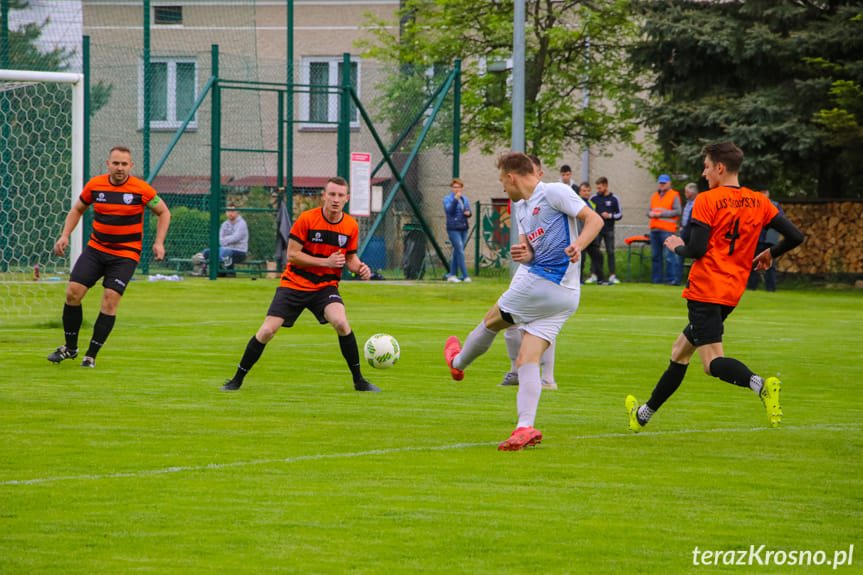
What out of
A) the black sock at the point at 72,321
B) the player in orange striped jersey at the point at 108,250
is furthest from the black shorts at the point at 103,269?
the black sock at the point at 72,321

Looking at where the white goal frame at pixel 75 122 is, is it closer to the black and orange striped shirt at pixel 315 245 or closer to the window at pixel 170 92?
the black and orange striped shirt at pixel 315 245

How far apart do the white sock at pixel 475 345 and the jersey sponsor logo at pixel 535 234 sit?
0.85m

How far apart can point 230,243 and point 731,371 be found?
1731cm

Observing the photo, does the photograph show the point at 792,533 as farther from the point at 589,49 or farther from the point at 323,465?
the point at 589,49

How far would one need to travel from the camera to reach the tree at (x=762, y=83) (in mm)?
26281

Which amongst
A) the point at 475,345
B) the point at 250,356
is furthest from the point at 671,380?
the point at 250,356

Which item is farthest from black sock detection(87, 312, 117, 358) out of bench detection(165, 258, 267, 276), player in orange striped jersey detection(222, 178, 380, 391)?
bench detection(165, 258, 267, 276)

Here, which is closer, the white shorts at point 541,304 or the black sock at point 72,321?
the white shorts at point 541,304

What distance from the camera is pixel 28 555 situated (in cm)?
469

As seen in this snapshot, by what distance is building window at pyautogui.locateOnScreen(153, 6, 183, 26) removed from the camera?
28.1 m

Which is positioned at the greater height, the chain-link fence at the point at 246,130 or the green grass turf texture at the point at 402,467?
the chain-link fence at the point at 246,130

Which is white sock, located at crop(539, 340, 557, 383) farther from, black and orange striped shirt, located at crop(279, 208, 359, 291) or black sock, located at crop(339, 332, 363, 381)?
black and orange striped shirt, located at crop(279, 208, 359, 291)

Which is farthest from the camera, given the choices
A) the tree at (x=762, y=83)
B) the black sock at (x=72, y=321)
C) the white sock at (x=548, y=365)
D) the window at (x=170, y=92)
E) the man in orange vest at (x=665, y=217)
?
the tree at (x=762, y=83)

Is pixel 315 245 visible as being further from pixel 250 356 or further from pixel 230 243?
pixel 230 243
